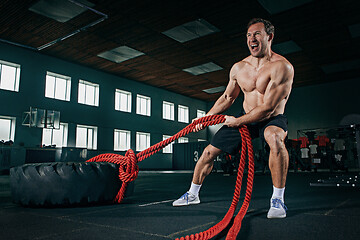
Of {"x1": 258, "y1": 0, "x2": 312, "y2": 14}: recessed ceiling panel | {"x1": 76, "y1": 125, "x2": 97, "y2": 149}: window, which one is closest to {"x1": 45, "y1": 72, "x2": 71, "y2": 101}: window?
{"x1": 76, "y1": 125, "x2": 97, "y2": 149}: window

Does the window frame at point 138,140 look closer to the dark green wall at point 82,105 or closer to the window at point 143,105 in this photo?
the dark green wall at point 82,105

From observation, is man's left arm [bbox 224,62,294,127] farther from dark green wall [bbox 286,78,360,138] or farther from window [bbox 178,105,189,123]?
window [bbox 178,105,189,123]

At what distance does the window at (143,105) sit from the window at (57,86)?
315 centimetres

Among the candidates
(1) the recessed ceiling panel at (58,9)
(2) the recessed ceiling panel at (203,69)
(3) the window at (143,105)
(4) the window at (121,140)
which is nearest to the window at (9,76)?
(1) the recessed ceiling panel at (58,9)

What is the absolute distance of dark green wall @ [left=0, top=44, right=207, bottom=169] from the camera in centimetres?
794

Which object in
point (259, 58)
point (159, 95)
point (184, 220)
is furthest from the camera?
point (159, 95)

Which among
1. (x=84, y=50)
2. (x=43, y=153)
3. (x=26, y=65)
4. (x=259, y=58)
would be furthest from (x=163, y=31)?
(x=259, y=58)

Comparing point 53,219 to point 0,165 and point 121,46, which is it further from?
point 121,46

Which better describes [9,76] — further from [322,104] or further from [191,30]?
[322,104]

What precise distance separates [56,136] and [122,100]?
10.5 ft

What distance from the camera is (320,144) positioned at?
8305 millimetres

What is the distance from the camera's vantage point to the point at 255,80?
1805 mm

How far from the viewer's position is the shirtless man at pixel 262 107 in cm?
159

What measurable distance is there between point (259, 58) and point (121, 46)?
22.2 ft
